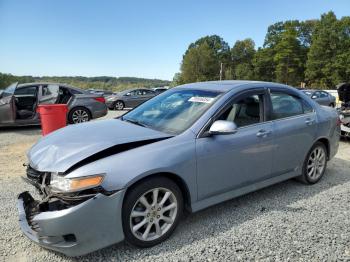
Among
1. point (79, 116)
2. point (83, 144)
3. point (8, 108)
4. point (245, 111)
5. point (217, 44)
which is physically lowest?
point (79, 116)

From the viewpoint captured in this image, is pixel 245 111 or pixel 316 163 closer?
pixel 245 111

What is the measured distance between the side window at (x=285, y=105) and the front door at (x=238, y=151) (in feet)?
0.72

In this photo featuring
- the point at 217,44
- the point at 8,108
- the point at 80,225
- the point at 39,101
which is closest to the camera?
the point at 80,225

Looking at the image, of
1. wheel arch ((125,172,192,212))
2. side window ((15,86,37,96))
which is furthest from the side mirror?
side window ((15,86,37,96))

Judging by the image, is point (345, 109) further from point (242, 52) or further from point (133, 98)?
point (242, 52)

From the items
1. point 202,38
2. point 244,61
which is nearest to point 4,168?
point 244,61

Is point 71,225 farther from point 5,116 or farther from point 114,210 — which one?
point 5,116

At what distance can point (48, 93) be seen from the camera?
33.5 feet

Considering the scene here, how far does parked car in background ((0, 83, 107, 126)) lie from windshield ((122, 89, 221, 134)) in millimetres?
6690

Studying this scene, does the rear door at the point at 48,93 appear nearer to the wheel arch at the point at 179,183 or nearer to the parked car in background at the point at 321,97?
the wheel arch at the point at 179,183

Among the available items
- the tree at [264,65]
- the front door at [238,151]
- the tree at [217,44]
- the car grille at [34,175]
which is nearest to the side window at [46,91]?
the car grille at [34,175]

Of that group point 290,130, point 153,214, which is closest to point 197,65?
point 290,130

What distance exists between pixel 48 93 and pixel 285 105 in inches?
319

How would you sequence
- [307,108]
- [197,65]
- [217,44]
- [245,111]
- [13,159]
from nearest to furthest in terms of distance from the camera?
[245,111] → [307,108] → [13,159] → [197,65] → [217,44]
